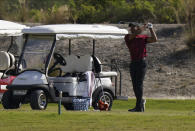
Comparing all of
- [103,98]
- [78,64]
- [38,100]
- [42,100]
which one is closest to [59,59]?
[78,64]

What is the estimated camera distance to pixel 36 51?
1709 cm

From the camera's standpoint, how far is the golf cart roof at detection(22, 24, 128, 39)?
53.4 feet

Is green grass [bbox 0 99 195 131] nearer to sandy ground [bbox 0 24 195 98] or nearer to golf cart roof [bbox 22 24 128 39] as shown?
golf cart roof [bbox 22 24 128 39]

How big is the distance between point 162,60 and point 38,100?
13487 millimetres

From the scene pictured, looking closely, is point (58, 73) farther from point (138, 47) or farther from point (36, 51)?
point (138, 47)

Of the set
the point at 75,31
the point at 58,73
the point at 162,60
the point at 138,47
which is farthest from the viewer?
the point at 162,60

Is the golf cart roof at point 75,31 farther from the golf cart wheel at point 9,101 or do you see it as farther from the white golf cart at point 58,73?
the golf cart wheel at point 9,101

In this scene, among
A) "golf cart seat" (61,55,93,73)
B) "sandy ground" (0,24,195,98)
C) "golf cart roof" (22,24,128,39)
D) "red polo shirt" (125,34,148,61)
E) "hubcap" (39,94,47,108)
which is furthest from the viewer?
"sandy ground" (0,24,195,98)

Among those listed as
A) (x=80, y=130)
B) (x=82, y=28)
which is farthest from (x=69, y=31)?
(x=80, y=130)

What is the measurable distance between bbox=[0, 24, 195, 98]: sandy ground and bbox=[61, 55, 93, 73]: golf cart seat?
7.93 meters

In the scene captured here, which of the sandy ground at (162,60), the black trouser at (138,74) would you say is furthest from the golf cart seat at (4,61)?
the black trouser at (138,74)

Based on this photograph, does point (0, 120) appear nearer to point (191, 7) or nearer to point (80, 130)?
point (80, 130)

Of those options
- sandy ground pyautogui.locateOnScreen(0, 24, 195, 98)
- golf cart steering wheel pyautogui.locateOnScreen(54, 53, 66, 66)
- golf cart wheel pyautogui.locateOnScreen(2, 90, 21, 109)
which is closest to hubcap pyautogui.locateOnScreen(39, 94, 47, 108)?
golf cart wheel pyautogui.locateOnScreen(2, 90, 21, 109)

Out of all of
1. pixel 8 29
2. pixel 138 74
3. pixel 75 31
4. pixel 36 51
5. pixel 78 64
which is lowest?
pixel 138 74
